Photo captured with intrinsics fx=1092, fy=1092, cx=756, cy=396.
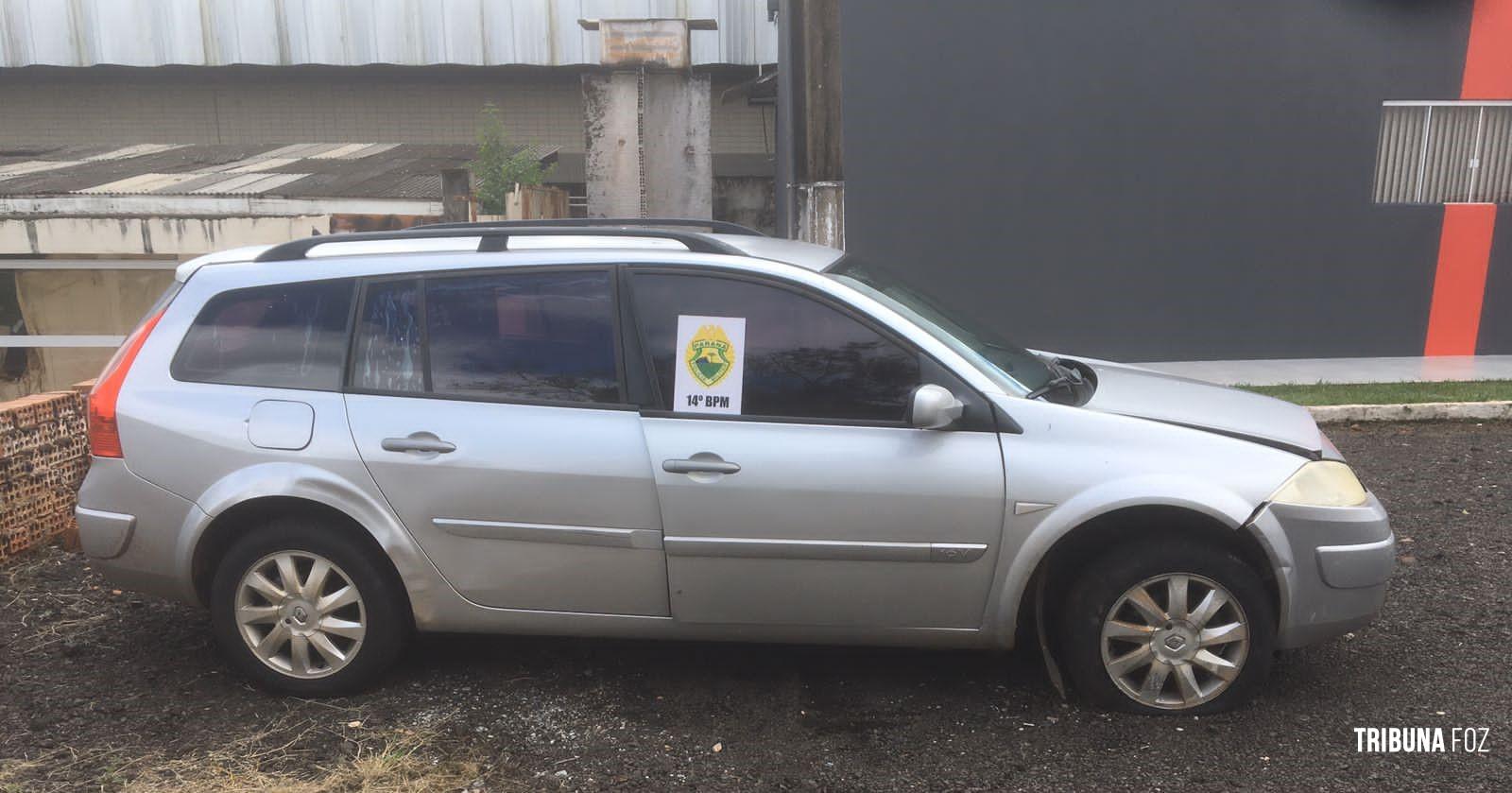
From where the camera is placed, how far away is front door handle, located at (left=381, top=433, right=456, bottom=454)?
3631mm

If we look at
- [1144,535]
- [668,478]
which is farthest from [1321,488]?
[668,478]

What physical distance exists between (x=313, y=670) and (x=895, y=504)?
2093mm

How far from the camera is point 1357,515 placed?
3479 millimetres

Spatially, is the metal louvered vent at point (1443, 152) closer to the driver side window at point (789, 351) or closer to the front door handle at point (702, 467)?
the driver side window at point (789, 351)

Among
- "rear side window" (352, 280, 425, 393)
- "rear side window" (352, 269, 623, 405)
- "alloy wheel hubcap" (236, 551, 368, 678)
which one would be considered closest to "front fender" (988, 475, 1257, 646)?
"rear side window" (352, 269, 623, 405)

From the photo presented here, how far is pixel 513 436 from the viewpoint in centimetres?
362

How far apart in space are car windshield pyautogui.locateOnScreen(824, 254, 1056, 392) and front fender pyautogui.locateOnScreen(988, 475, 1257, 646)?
459 mm

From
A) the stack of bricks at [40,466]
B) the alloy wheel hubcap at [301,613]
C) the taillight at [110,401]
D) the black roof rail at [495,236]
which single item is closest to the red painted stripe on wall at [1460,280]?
the black roof rail at [495,236]

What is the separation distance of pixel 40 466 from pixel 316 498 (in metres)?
2.61

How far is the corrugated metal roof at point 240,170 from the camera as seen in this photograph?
1272cm

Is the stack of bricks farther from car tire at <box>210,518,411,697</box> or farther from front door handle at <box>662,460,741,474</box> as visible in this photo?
front door handle at <box>662,460,741,474</box>

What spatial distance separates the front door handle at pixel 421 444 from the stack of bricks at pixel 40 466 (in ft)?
7.32

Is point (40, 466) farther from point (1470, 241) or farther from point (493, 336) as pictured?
point (1470, 241)

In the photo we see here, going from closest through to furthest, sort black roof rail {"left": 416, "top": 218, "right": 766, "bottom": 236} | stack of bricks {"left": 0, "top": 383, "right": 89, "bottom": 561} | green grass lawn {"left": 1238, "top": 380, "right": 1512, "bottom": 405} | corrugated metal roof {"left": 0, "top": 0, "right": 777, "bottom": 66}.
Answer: black roof rail {"left": 416, "top": 218, "right": 766, "bottom": 236} < stack of bricks {"left": 0, "top": 383, "right": 89, "bottom": 561} < green grass lawn {"left": 1238, "top": 380, "right": 1512, "bottom": 405} < corrugated metal roof {"left": 0, "top": 0, "right": 777, "bottom": 66}
